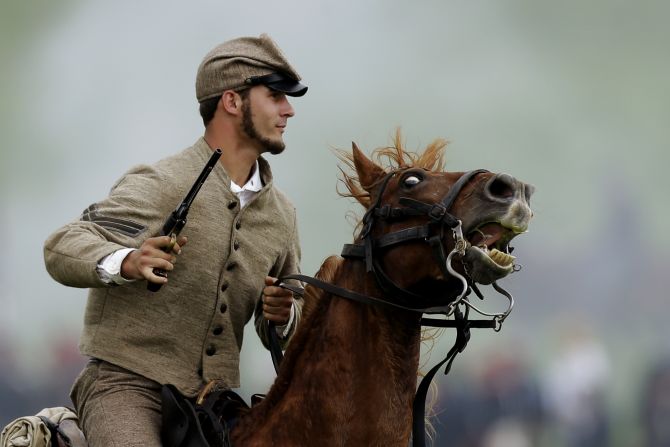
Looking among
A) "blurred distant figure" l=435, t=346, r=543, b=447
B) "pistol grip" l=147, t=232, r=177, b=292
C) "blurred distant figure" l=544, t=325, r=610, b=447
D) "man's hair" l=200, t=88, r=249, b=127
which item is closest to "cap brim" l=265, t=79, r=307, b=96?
"man's hair" l=200, t=88, r=249, b=127

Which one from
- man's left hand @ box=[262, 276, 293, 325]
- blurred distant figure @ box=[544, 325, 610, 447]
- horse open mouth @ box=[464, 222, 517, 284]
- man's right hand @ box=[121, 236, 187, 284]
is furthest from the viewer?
blurred distant figure @ box=[544, 325, 610, 447]

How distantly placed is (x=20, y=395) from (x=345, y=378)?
8327 mm

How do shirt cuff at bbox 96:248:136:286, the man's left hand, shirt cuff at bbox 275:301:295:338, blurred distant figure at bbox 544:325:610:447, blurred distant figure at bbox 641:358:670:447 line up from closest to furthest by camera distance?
shirt cuff at bbox 96:248:136:286
the man's left hand
shirt cuff at bbox 275:301:295:338
blurred distant figure at bbox 641:358:670:447
blurred distant figure at bbox 544:325:610:447

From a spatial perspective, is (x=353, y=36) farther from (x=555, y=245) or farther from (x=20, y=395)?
(x=20, y=395)

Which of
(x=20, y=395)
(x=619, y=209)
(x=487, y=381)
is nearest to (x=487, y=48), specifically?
(x=619, y=209)

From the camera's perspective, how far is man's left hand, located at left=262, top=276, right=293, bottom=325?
17.6 ft

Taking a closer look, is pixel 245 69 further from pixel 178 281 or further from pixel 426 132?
pixel 426 132

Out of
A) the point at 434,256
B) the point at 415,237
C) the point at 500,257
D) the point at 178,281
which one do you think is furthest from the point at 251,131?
the point at 500,257

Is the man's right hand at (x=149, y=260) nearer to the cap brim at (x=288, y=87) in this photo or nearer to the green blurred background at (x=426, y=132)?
the cap brim at (x=288, y=87)

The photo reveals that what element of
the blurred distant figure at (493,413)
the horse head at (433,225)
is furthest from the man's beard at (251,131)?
the blurred distant figure at (493,413)

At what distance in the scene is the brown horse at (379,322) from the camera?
4555 millimetres

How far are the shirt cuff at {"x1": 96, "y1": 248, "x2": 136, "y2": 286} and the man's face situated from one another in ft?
2.85

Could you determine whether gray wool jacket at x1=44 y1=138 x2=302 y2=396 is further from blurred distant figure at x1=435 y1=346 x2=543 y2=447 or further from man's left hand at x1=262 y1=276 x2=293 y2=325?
blurred distant figure at x1=435 y1=346 x2=543 y2=447

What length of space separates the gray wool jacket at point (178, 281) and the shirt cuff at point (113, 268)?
141 mm
